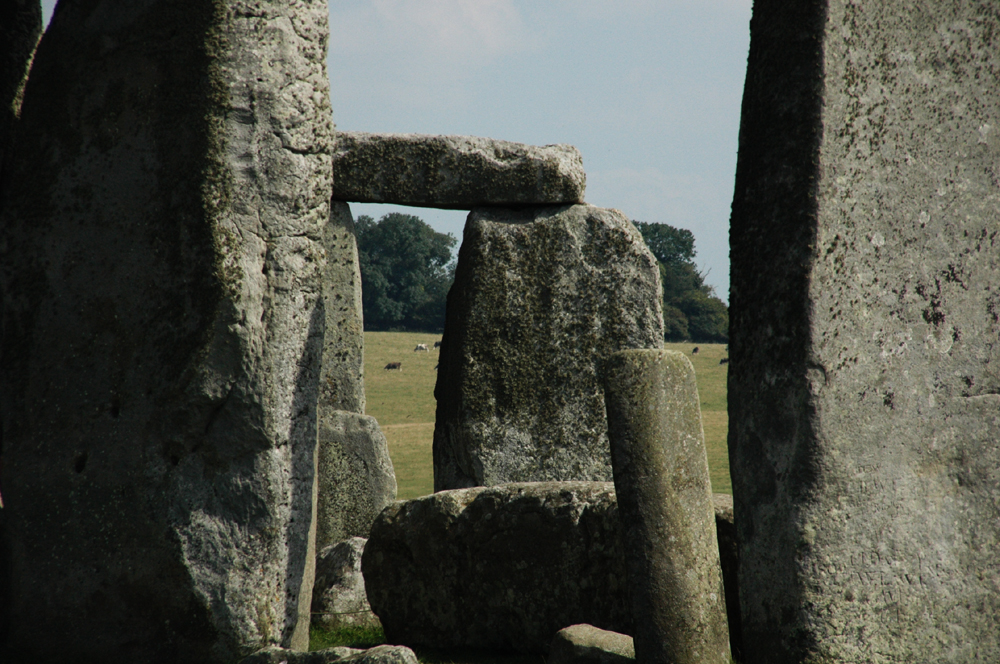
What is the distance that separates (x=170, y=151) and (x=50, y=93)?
77cm

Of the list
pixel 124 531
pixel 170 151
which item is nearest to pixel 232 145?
pixel 170 151

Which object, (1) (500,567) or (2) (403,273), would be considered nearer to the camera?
(1) (500,567)

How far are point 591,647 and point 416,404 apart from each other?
20.2 metres

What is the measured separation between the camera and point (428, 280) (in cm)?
5772

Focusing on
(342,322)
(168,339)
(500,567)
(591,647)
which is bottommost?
(591,647)

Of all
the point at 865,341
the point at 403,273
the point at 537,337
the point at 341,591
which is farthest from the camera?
the point at 403,273

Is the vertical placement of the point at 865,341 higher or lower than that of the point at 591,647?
higher

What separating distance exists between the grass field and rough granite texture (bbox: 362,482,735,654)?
1526 millimetres

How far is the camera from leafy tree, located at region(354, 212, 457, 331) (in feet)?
158

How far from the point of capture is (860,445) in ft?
11.1

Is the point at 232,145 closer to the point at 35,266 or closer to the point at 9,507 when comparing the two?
the point at 35,266

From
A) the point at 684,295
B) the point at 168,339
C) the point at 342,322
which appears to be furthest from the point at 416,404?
the point at 684,295

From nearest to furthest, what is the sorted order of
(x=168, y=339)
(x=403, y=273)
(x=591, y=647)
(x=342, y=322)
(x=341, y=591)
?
1. (x=591, y=647)
2. (x=168, y=339)
3. (x=341, y=591)
4. (x=342, y=322)
5. (x=403, y=273)

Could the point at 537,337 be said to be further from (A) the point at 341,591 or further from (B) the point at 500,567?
(B) the point at 500,567
